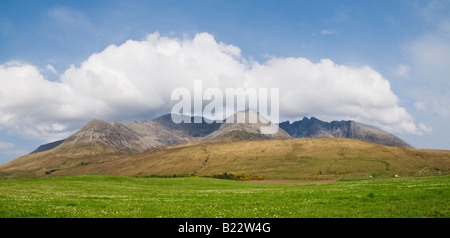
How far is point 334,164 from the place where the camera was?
13650 cm

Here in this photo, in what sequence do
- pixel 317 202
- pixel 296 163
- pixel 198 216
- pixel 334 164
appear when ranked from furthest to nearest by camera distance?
pixel 296 163 → pixel 334 164 → pixel 317 202 → pixel 198 216
